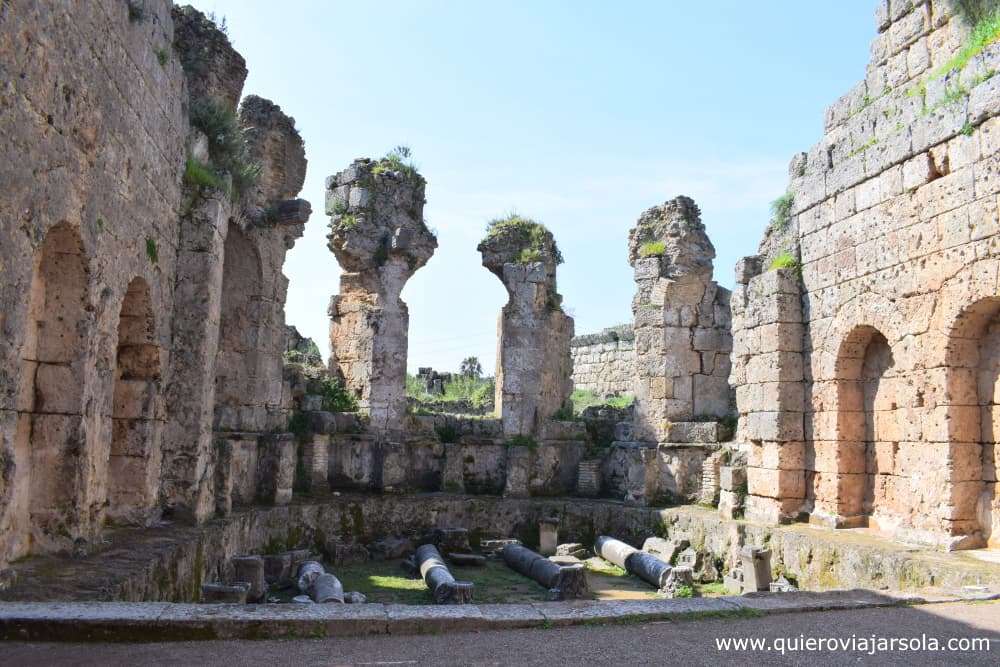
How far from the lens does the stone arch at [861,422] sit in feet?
34.5

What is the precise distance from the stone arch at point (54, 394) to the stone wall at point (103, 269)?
0.04 ft

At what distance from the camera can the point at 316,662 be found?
4.49m

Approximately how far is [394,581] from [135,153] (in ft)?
20.6

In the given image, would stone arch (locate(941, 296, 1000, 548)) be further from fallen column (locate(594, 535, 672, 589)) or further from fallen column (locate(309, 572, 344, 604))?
fallen column (locate(309, 572, 344, 604))

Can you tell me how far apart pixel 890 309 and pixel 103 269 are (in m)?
8.53

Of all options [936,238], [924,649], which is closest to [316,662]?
[924,649]

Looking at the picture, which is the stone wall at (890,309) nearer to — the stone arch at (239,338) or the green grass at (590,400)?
the green grass at (590,400)

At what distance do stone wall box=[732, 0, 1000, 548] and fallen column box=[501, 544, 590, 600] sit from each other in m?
3.02

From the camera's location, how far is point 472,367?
2622 centimetres

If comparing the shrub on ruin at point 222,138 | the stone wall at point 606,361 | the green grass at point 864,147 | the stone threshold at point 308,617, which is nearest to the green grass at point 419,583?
the stone threshold at point 308,617

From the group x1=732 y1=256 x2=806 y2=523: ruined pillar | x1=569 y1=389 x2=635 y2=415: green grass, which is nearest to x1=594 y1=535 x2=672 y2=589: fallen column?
x1=732 y1=256 x2=806 y2=523: ruined pillar

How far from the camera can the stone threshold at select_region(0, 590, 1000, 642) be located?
15.3 feet

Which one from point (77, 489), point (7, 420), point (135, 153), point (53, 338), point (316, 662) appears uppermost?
point (135, 153)

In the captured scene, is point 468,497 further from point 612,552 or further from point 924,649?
point 924,649
